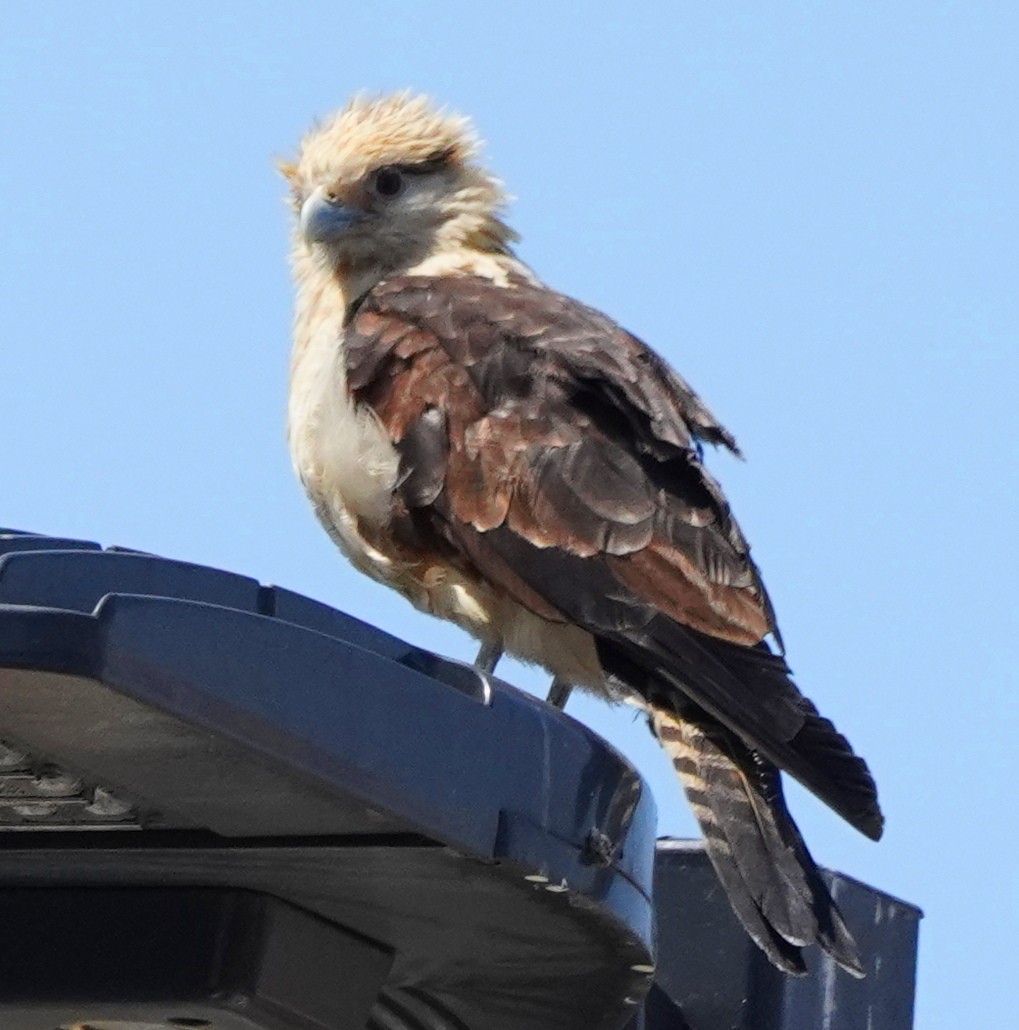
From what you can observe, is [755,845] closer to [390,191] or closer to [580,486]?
[580,486]

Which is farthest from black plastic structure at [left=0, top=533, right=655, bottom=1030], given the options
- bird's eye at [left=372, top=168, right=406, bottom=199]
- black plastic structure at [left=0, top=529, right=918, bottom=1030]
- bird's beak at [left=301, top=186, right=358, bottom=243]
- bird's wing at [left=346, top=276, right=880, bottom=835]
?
bird's eye at [left=372, top=168, right=406, bottom=199]

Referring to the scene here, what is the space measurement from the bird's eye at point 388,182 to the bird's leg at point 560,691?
66.6 inches

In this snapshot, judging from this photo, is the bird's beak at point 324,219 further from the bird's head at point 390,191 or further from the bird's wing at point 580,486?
the bird's wing at point 580,486

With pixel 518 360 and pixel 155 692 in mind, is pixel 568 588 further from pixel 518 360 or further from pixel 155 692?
pixel 155 692

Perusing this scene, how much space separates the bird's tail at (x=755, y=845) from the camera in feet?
11.3

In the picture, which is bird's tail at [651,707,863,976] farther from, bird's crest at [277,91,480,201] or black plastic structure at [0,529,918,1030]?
bird's crest at [277,91,480,201]

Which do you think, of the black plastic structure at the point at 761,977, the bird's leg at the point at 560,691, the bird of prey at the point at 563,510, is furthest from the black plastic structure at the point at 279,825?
the bird's leg at the point at 560,691

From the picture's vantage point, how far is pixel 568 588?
15.0ft

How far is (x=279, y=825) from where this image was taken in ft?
6.61

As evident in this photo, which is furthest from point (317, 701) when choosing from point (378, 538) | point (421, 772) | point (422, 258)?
point (422, 258)

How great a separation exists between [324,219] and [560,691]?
1.57 meters

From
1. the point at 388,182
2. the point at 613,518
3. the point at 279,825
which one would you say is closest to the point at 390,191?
the point at 388,182

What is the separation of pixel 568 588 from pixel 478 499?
0.37 m

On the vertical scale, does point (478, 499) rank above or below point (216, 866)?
above
